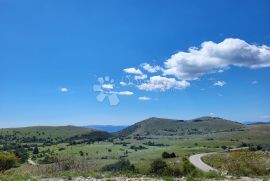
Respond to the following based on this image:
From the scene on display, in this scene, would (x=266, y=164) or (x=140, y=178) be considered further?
(x=266, y=164)

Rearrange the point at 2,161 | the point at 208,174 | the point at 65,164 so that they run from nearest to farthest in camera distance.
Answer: the point at 208,174 → the point at 65,164 → the point at 2,161

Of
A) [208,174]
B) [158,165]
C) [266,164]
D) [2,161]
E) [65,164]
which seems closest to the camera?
[208,174]

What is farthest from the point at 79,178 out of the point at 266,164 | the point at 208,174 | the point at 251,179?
the point at 266,164

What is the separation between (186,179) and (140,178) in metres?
2.67

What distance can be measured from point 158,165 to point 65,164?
1187cm

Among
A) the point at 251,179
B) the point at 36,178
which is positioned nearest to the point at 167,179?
the point at 251,179

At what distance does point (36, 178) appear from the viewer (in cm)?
2172

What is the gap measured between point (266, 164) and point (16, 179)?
2947 cm

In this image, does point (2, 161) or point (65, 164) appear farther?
point (2, 161)

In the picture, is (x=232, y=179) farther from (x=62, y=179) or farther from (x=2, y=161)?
(x=2, y=161)

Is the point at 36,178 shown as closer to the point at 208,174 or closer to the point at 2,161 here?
the point at 208,174

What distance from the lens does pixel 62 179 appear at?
2169 cm

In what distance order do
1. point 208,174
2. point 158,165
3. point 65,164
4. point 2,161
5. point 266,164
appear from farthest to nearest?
point 2,161
point 266,164
point 158,165
point 65,164
point 208,174

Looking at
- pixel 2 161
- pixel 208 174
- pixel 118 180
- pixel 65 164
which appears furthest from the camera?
pixel 2 161
